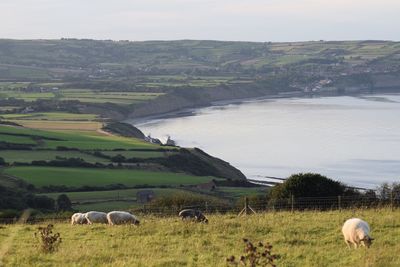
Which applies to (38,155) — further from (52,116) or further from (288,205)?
(52,116)

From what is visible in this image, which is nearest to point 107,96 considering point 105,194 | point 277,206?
point 105,194

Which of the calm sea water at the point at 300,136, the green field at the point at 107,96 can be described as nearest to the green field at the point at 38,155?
the calm sea water at the point at 300,136

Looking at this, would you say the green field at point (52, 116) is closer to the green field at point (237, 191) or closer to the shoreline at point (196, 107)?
the shoreline at point (196, 107)

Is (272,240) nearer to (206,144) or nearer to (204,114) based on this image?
(206,144)

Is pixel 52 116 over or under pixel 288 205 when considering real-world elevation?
over

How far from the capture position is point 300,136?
86.3 meters

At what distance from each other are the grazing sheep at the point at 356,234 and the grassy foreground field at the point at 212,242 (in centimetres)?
17

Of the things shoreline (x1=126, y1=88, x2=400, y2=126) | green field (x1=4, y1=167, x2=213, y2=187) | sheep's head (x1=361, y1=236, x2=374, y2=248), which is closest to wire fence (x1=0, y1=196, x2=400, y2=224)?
sheep's head (x1=361, y1=236, x2=374, y2=248)

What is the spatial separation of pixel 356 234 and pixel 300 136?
7455 centimetres

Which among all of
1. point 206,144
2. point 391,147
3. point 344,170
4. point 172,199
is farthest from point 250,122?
point 172,199

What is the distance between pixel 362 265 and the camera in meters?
10.3

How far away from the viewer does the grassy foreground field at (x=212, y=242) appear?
444 inches

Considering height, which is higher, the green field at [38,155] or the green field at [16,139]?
the green field at [16,139]

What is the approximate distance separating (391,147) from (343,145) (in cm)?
490
